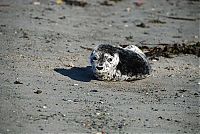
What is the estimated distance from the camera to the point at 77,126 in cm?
616

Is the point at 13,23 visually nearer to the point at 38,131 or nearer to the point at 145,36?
the point at 145,36

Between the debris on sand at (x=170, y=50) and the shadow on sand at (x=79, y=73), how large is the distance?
77.1 inches

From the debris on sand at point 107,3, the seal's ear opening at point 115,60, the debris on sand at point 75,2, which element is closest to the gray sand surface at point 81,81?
the seal's ear opening at point 115,60

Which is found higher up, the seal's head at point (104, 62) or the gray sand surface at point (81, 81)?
the seal's head at point (104, 62)

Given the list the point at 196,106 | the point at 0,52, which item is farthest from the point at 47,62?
the point at 196,106

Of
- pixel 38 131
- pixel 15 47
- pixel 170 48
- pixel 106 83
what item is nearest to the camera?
pixel 38 131

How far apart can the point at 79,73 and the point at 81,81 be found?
533 mm

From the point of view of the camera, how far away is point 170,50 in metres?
11.0

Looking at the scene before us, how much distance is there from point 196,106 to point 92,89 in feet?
5.26

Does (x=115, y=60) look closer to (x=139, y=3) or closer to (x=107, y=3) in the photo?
(x=107, y=3)

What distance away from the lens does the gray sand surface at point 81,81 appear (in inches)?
251

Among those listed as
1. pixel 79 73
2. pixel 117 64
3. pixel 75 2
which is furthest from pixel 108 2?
pixel 117 64

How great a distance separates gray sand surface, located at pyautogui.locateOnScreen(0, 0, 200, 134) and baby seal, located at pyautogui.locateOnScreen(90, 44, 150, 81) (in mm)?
130

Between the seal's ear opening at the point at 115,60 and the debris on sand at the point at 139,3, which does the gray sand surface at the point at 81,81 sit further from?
the debris on sand at the point at 139,3
